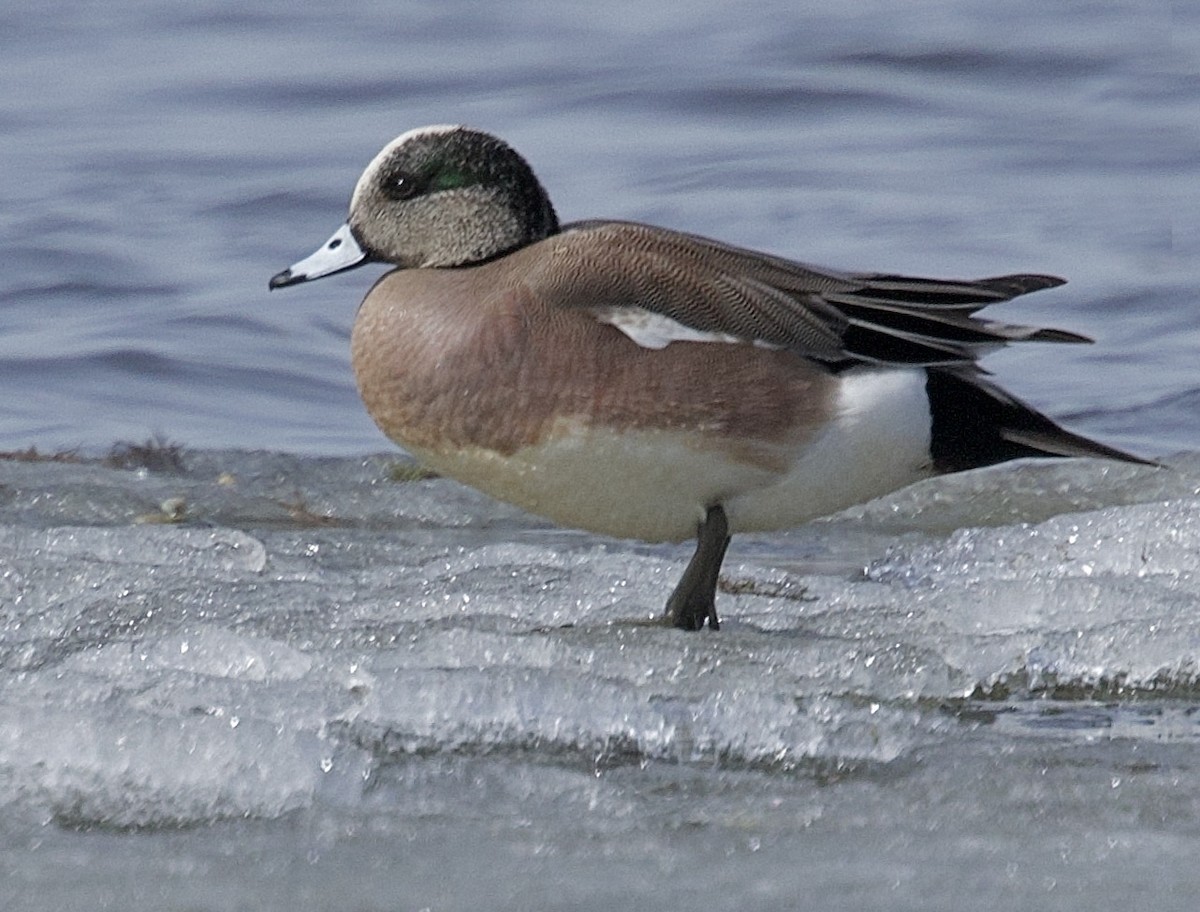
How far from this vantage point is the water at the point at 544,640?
265 cm

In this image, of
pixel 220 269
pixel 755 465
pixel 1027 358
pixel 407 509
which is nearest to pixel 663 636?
pixel 755 465

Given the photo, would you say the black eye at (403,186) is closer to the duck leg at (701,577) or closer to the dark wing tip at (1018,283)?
the duck leg at (701,577)

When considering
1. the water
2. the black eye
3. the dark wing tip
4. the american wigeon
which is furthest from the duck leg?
the black eye

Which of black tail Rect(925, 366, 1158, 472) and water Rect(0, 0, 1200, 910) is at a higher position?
black tail Rect(925, 366, 1158, 472)

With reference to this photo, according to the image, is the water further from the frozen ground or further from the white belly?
the white belly

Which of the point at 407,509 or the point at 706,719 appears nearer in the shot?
the point at 706,719

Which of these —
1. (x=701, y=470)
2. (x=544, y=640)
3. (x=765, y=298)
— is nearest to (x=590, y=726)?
(x=544, y=640)

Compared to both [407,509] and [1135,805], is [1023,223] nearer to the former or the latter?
[407,509]

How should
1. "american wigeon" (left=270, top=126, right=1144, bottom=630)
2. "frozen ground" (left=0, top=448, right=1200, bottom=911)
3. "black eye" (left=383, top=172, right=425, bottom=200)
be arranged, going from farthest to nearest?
"black eye" (left=383, top=172, right=425, bottom=200)
"american wigeon" (left=270, top=126, right=1144, bottom=630)
"frozen ground" (left=0, top=448, right=1200, bottom=911)

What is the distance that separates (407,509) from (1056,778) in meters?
2.59

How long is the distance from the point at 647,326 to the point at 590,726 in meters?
0.74

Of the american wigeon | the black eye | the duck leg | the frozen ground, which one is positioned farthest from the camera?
the black eye

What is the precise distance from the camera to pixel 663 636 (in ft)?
11.7

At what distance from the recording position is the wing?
360 cm
